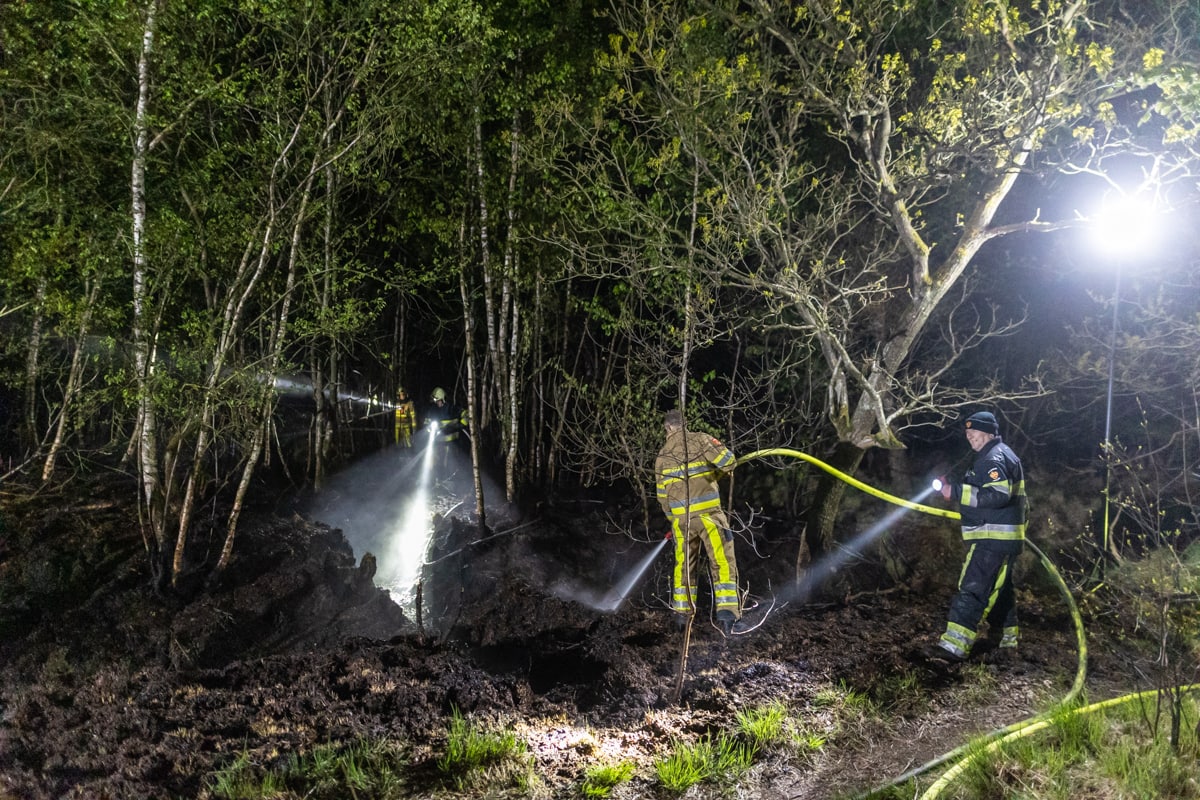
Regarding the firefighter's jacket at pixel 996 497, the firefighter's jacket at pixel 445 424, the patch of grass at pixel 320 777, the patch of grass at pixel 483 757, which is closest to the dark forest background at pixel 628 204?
the firefighter's jacket at pixel 996 497

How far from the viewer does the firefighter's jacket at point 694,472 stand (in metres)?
6.12

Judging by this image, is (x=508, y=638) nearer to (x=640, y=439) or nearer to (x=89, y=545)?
(x=640, y=439)

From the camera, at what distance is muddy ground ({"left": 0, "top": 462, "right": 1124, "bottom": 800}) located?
4.41 metres

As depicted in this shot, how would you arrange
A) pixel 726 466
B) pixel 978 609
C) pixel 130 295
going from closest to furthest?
pixel 978 609 → pixel 726 466 → pixel 130 295

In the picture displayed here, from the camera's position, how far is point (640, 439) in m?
8.52

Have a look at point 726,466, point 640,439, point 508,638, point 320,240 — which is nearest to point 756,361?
point 640,439

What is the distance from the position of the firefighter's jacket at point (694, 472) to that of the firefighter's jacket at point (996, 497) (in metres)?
2.11

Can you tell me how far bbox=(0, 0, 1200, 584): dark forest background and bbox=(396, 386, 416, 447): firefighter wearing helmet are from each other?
378cm

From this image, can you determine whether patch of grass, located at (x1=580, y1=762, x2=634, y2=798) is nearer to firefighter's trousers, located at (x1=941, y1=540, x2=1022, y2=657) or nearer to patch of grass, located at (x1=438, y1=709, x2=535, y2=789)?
patch of grass, located at (x1=438, y1=709, x2=535, y2=789)

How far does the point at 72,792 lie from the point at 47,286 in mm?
6618

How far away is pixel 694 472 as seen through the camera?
20.0 ft

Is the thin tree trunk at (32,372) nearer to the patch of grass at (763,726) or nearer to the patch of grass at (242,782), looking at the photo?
the patch of grass at (242,782)

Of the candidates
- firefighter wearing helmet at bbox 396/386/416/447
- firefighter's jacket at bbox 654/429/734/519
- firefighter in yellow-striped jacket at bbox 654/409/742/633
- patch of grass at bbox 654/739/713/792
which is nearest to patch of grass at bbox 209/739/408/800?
patch of grass at bbox 654/739/713/792

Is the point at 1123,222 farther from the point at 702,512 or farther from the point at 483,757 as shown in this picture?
the point at 483,757
